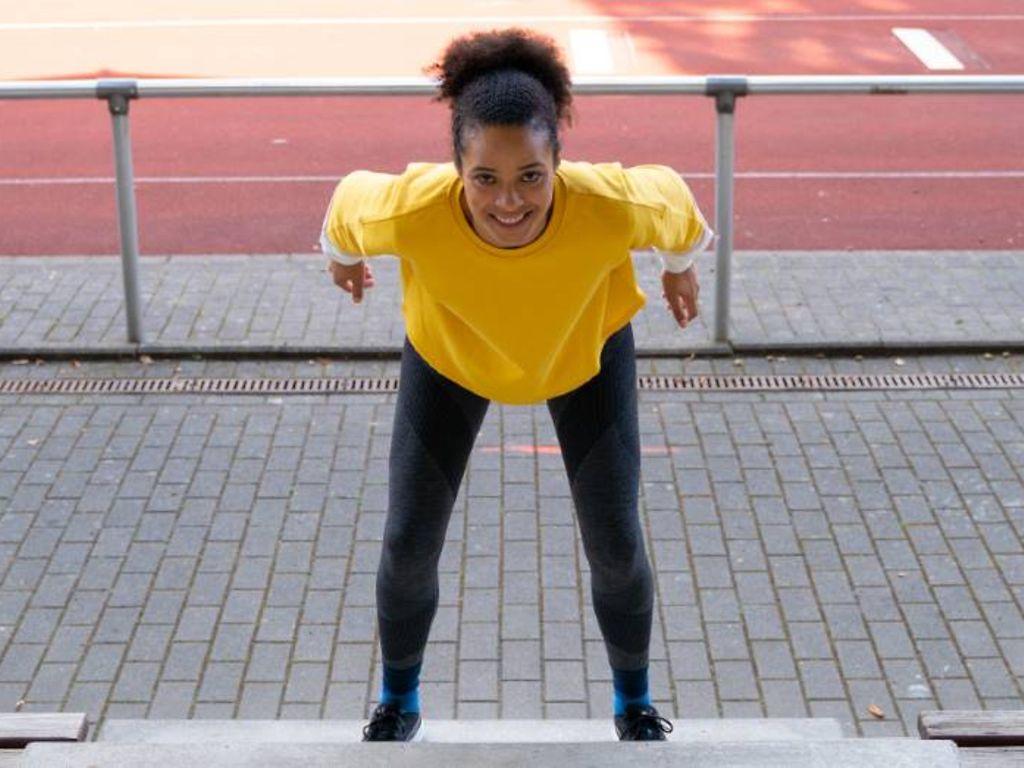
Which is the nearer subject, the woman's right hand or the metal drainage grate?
the woman's right hand

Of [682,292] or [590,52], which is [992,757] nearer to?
[682,292]

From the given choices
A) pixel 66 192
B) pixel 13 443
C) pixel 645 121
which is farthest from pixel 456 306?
pixel 645 121

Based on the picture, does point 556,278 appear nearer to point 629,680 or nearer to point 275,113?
point 629,680

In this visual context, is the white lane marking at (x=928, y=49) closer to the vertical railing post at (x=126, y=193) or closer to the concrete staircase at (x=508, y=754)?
the vertical railing post at (x=126, y=193)

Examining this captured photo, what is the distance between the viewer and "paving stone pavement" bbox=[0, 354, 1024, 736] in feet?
16.7

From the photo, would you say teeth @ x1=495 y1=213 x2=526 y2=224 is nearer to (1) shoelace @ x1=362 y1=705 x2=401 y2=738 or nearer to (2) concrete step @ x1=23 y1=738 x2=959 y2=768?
(2) concrete step @ x1=23 y1=738 x2=959 y2=768

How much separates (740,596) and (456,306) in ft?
7.64

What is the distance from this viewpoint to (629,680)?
4168mm

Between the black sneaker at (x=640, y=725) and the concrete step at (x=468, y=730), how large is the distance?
0.19m

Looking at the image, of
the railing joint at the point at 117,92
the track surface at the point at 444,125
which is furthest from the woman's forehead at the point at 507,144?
the track surface at the point at 444,125

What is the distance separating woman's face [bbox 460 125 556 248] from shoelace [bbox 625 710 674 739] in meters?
1.36

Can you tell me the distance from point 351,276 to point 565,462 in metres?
0.65

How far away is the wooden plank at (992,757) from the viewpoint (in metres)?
3.61

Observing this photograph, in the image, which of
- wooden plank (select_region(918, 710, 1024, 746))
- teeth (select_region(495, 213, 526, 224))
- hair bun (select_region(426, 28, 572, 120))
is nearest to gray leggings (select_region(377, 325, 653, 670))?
teeth (select_region(495, 213, 526, 224))
